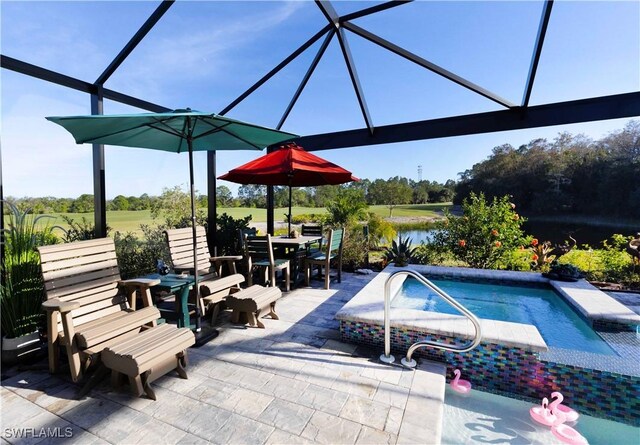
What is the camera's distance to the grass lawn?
189 inches

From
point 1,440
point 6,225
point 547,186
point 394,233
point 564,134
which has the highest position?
point 564,134

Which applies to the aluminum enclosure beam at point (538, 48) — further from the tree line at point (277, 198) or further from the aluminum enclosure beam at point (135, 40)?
the aluminum enclosure beam at point (135, 40)

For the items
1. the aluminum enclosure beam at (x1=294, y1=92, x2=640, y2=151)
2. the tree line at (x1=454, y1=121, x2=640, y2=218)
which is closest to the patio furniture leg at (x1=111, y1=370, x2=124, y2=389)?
the aluminum enclosure beam at (x1=294, y1=92, x2=640, y2=151)

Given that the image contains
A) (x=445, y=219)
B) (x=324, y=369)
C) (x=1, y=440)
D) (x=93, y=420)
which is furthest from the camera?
(x=445, y=219)

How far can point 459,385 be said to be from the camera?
114 inches

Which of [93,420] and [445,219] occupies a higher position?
[445,219]

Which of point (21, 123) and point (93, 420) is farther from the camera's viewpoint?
point (21, 123)

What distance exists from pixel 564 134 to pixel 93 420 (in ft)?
44.2

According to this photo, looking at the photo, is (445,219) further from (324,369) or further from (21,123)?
(21,123)

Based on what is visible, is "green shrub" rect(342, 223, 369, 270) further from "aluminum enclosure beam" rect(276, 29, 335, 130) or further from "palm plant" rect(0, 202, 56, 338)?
"palm plant" rect(0, 202, 56, 338)

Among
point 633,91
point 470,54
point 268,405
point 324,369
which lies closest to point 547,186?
point 633,91

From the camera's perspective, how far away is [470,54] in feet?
17.2

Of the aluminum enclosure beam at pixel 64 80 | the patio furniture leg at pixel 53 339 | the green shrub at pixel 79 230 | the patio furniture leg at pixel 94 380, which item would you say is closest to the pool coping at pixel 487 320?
the patio furniture leg at pixel 94 380

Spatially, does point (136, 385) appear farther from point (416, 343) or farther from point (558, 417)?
point (558, 417)
